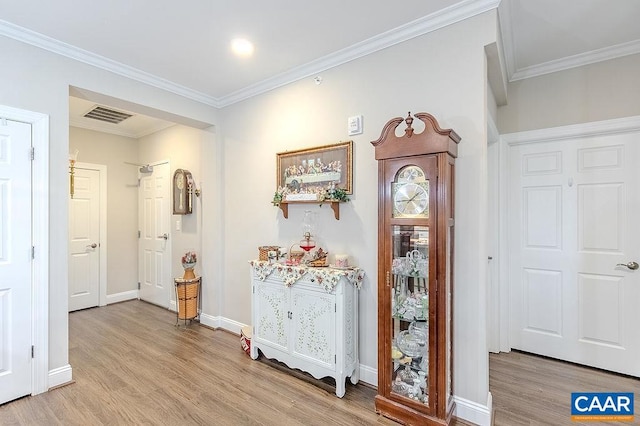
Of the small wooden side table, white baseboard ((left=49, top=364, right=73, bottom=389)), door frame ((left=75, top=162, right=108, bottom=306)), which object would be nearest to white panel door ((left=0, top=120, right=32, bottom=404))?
white baseboard ((left=49, top=364, right=73, bottom=389))

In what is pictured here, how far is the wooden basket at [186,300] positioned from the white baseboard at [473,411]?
306 centimetres

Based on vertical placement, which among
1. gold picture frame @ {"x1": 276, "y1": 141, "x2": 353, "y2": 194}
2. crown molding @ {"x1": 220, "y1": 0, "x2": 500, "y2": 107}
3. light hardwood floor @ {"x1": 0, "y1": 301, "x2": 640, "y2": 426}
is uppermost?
crown molding @ {"x1": 220, "y1": 0, "x2": 500, "y2": 107}

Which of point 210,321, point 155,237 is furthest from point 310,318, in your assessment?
point 155,237

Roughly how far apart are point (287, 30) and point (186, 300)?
3181mm

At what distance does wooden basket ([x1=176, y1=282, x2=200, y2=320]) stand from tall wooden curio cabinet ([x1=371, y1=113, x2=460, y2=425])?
2.63m

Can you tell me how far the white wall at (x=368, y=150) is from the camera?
2.08m

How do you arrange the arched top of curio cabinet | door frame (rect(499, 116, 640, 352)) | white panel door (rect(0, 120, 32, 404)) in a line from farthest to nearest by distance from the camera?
door frame (rect(499, 116, 640, 352)) < white panel door (rect(0, 120, 32, 404)) < the arched top of curio cabinet

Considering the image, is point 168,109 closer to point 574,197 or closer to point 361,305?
point 361,305

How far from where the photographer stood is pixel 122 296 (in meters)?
5.00

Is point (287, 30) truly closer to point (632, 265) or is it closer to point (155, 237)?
point (632, 265)

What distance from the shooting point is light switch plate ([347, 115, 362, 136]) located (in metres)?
2.61

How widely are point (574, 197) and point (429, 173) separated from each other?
1.92 m

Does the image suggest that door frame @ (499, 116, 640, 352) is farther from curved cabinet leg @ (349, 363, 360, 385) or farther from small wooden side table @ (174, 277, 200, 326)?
small wooden side table @ (174, 277, 200, 326)

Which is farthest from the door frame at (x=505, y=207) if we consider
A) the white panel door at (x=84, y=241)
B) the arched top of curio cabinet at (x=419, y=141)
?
the white panel door at (x=84, y=241)
